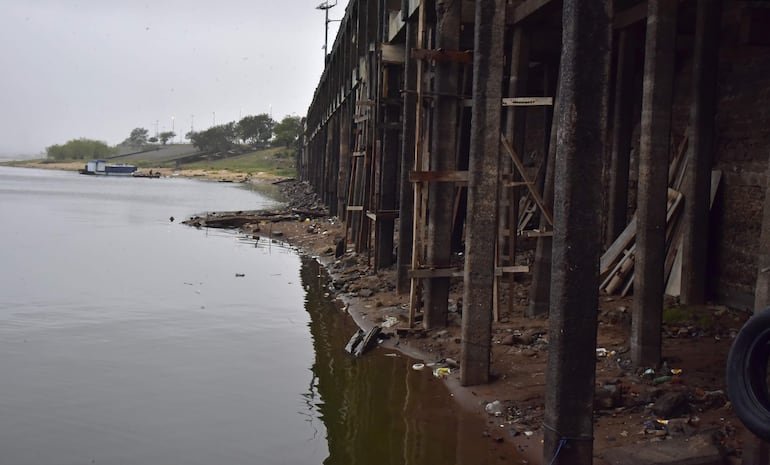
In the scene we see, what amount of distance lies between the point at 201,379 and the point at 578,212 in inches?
214

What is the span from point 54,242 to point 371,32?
11194 millimetres

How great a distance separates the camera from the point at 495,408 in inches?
263

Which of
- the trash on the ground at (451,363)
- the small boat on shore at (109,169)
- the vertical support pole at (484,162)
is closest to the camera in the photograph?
the vertical support pole at (484,162)

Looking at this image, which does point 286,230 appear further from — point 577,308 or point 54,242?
point 577,308

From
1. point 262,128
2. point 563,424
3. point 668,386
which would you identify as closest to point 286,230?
point 668,386

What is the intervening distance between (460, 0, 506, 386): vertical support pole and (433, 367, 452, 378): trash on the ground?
3.15ft

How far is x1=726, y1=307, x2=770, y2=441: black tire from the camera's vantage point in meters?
4.46

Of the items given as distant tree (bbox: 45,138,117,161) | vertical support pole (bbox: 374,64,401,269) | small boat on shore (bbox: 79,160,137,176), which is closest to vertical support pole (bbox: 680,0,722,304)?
vertical support pole (bbox: 374,64,401,269)

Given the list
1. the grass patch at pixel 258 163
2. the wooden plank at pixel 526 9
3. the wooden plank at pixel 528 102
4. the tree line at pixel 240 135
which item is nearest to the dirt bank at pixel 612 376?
the wooden plank at pixel 528 102

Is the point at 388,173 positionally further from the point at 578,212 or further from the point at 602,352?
the point at 578,212

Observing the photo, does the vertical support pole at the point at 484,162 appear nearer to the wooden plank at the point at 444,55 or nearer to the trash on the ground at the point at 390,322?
the wooden plank at the point at 444,55

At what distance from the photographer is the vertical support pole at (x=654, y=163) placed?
6.52 m

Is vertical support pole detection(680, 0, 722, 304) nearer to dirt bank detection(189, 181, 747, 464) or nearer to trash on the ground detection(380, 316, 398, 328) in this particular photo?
dirt bank detection(189, 181, 747, 464)

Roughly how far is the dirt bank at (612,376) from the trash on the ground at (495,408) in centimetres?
1
